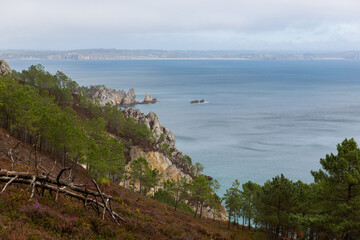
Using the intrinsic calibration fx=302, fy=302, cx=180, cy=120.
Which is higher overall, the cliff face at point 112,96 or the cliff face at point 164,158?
the cliff face at point 112,96

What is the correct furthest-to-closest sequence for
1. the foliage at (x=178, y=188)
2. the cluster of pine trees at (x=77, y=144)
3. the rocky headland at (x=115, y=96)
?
the rocky headland at (x=115, y=96), the foliage at (x=178, y=188), the cluster of pine trees at (x=77, y=144)

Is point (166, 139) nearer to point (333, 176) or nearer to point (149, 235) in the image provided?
point (333, 176)

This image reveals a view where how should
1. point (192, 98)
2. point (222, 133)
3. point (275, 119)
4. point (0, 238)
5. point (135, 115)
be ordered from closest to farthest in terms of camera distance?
point (0, 238) → point (135, 115) → point (222, 133) → point (275, 119) → point (192, 98)

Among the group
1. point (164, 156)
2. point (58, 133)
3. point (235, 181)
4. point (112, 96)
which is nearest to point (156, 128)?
point (164, 156)

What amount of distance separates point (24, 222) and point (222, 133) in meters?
103

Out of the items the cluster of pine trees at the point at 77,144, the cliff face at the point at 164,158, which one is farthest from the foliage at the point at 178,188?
the cliff face at the point at 164,158

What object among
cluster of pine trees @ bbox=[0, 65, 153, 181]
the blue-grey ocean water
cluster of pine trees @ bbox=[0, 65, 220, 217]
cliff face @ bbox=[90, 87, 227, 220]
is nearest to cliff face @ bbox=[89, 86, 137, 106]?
the blue-grey ocean water

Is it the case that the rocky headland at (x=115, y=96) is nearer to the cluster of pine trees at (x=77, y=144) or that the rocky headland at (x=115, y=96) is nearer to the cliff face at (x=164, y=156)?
the cliff face at (x=164, y=156)

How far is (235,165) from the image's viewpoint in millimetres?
82500

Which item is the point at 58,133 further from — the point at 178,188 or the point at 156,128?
the point at 156,128

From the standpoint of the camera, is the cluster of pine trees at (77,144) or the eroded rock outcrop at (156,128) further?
the eroded rock outcrop at (156,128)

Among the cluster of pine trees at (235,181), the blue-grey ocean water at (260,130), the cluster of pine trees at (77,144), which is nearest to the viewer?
the cluster of pine trees at (235,181)

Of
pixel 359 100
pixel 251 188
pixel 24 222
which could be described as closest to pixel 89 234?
pixel 24 222

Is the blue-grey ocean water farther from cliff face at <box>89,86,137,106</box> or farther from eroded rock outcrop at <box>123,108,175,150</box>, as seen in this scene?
cliff face at <box>89,86,137,106</box>
